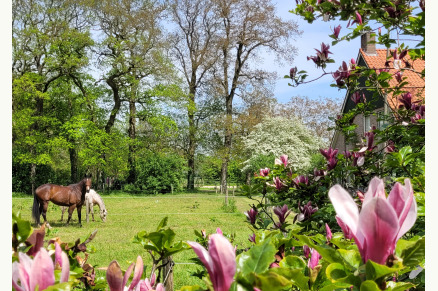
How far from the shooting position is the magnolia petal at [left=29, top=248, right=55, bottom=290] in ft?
1.56

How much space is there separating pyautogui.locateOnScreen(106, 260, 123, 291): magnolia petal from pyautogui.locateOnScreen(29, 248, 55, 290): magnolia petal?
0.10 meters

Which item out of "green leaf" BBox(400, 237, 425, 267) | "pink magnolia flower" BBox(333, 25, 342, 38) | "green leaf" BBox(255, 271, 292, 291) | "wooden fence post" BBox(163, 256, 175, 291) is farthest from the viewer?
"pink magnolia flower" BBox(333, 25, 342, 38)

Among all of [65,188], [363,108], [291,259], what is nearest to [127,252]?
[65,188]

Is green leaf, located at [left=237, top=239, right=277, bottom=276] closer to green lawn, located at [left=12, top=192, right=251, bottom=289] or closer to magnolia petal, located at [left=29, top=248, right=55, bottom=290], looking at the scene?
magnolia petal, located at [left=29, top=248, right=55, bottom=290]

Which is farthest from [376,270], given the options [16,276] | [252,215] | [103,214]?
[103,214]

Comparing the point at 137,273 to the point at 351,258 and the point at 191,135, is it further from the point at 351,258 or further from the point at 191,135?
the point at 191,135

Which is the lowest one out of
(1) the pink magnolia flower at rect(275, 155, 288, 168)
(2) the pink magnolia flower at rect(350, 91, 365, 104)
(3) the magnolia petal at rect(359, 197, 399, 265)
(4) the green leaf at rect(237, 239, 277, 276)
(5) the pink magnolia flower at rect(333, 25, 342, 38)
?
(4) the green leaf at rect(237, 239, 277, 276)

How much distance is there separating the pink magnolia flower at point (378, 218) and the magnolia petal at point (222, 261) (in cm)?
13

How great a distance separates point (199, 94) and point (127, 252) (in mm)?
22008

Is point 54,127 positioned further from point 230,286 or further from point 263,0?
point 230,286

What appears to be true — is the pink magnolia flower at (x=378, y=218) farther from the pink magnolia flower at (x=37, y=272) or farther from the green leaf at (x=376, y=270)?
the pink magnolia flower at (x=37, y=272)

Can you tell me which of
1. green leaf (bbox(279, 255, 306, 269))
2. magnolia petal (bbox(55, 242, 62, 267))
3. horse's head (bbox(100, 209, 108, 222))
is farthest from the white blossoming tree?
magnolia petal (bbox(55, 242, 62, 267))

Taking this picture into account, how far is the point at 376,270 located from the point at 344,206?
3.2 inches

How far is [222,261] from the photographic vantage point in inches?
15.8
